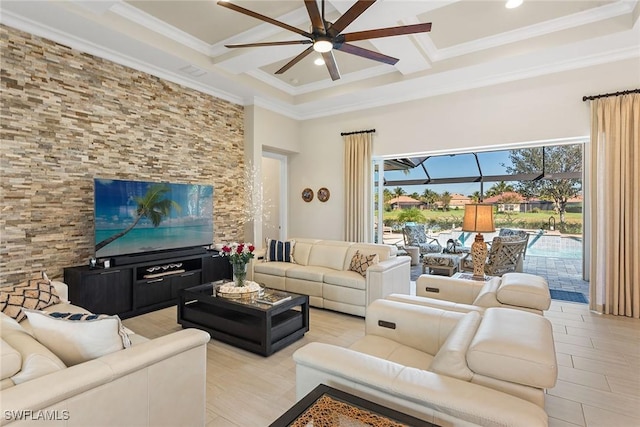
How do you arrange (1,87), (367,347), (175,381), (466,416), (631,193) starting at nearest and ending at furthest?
(466,416)
(175,381)
(367,347)
(1,87)
(631,193)

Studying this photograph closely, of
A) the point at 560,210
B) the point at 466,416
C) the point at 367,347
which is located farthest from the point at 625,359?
the point at 560,210

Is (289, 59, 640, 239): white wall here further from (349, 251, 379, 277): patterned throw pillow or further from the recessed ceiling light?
(349, 251, 379, 277): patterned throw pillow

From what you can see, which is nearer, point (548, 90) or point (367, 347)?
point (367, 347)

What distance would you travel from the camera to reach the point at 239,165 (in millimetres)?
6082

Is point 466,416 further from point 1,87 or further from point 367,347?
point 1,87

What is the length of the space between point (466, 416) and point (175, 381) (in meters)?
1.43

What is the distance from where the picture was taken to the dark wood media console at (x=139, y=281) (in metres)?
3.69

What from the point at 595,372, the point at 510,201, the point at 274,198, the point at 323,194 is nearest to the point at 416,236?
the point at 510,201

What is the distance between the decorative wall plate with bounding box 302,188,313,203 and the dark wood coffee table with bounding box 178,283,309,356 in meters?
3.42

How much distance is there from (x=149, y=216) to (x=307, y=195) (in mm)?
3251

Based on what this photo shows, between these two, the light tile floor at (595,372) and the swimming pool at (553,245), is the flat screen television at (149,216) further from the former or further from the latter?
the swimming pool at (553,245)

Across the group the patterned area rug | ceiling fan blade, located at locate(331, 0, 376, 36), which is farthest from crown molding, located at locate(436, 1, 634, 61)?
the patterned area rug

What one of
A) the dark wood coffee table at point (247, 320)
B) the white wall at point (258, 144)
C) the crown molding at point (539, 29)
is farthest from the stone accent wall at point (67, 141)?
the crown molding at point (539, 29)

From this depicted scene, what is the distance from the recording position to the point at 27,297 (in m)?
2.78
